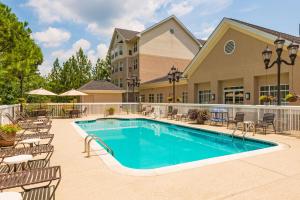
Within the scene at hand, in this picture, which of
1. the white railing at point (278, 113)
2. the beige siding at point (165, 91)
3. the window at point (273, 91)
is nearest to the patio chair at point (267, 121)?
the white railing at point (278, 113)

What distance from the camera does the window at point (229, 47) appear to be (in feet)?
58.1

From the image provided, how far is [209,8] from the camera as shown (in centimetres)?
1582

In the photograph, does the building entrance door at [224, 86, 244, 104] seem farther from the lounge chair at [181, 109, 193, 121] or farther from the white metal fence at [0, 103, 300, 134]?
the lounge chair at [181, 109, 193, 121]

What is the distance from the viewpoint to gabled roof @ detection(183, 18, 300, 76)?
49.0ft

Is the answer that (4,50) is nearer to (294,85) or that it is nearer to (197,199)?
(197,199)

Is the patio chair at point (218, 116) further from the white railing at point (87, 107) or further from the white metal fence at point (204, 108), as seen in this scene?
the white railing at point (87, 107)

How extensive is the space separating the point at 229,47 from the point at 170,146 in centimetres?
1157

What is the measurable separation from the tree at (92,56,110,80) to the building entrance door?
106ft

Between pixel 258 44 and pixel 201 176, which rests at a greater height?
pixel 258 44

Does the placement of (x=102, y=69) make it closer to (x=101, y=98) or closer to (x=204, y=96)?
(x=101, y=98)

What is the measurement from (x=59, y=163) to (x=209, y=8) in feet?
48.0

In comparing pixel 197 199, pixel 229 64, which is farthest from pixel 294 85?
pixel 197 199

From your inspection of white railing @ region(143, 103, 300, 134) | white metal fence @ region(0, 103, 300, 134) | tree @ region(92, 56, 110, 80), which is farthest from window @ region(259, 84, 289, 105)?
tree @ region(92, 56, 110, 80)

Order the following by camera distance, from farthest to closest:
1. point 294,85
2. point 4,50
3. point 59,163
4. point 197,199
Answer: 1. point 4,50
2. point 294,85
3. point 59,163
4. point 197,199
